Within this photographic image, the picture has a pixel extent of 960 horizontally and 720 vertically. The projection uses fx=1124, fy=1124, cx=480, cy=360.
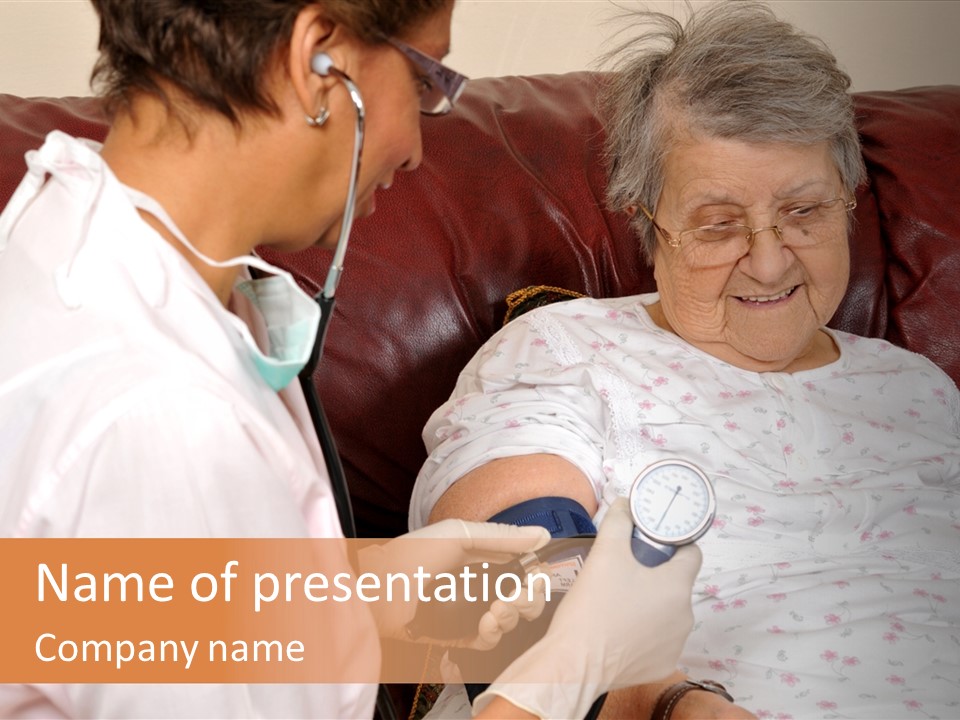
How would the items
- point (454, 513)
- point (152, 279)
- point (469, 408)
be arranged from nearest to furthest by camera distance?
point (152, 279) < point (454, 513) < point (469, 408)

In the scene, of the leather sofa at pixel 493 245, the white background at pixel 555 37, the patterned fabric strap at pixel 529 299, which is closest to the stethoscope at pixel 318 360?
the leather sofa at pixel 493 245

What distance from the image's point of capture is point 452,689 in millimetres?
1579

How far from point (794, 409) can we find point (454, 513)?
0.57m

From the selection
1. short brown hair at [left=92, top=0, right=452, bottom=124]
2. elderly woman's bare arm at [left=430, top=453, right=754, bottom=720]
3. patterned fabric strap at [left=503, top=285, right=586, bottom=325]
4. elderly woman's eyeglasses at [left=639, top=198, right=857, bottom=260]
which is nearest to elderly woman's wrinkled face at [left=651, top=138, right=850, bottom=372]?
elderly woman's eyeglasses at [left=639, top=198, right=857, bottom=260]

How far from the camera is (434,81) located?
1.05m

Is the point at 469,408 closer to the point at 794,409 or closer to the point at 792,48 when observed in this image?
the point at 794,409

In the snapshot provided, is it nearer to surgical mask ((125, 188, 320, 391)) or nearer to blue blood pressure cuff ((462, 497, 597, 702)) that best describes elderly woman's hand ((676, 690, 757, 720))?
blue blood pressure cuff ((462, 497, 597, 702))

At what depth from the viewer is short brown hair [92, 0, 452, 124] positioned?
93 cm

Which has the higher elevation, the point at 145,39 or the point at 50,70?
the point at 145,39

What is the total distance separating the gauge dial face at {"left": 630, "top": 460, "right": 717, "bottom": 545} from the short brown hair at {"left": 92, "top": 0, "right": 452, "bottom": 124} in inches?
21.5

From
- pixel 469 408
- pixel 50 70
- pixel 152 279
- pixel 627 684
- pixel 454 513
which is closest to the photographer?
pixel 152 279

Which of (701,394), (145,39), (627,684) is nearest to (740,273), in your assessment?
(701,394)

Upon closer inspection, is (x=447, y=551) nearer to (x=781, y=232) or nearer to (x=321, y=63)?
(x=321, y=63)

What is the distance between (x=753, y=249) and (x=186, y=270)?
1.02 m
